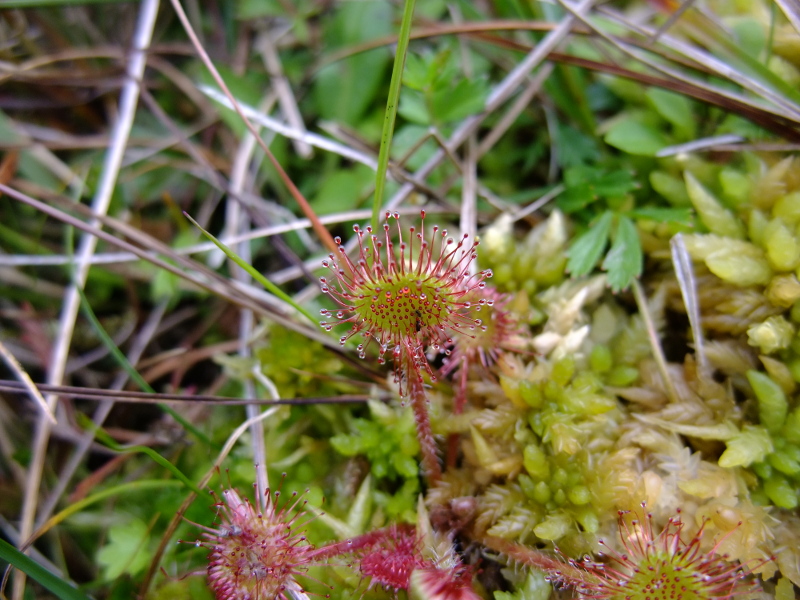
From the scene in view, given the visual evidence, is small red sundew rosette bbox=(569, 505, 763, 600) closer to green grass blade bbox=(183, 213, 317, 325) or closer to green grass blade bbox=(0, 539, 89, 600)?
green grass blade bbox=(183, 213, 317, 325)

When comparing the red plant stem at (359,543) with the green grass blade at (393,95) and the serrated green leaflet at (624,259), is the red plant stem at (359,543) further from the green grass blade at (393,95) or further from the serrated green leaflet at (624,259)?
the serrated green leaflet at (624,259)

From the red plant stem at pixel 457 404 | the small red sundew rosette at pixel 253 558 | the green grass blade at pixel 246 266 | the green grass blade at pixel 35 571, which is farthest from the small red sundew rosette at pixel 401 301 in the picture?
the green grass blade at pixel 35 571

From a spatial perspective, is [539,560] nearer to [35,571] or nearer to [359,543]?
[359,543]

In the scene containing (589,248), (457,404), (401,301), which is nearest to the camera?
(401,301)

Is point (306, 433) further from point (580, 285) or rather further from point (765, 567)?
point (765, 567)

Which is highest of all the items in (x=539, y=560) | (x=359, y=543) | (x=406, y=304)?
(x=406, y=304)

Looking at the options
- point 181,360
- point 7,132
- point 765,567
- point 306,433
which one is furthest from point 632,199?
point 7,132

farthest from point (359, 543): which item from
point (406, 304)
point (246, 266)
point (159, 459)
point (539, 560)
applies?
point (246, 266)
